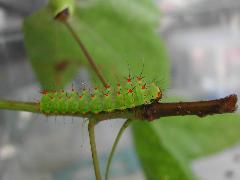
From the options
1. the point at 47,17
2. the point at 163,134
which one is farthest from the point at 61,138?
the point at 163,134

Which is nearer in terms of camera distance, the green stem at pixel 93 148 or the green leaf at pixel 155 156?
the green stem at pixel 93 148

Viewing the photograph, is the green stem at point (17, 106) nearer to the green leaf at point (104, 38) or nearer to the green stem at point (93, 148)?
the green stem at point (93, 148)

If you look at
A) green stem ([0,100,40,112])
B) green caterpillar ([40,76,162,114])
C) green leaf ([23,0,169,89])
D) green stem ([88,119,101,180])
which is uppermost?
green leaf ([23,0,169,89])

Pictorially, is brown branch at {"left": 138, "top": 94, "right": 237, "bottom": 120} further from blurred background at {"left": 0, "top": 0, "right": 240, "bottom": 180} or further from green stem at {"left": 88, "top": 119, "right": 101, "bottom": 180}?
blurred background at {"left": 0, "top": 0, "right": 240, "bottom": 180}

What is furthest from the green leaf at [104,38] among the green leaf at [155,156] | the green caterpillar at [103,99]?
the green caterpillar at [103,99]

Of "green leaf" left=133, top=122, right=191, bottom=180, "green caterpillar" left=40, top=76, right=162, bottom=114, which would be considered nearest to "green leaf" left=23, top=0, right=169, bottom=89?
"green leaf" left=133, top=122, right=191, bottom=180

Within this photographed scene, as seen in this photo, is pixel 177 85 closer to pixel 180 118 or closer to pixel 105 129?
pixel 105 129
